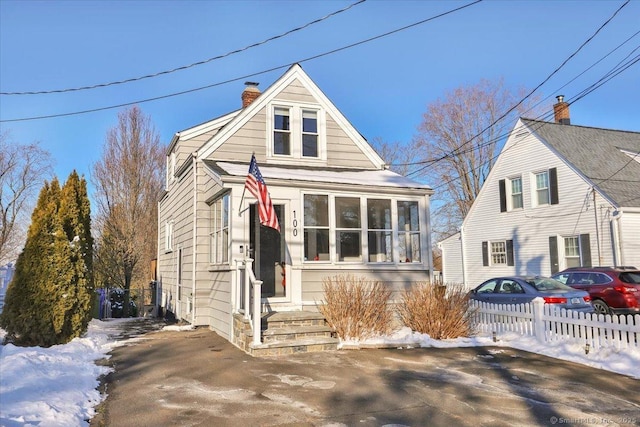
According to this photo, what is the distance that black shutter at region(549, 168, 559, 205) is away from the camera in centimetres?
1903

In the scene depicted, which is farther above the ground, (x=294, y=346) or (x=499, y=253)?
(x=499, y=253)

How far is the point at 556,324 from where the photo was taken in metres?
9.18

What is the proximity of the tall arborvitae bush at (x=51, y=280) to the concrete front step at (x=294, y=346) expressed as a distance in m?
3.37

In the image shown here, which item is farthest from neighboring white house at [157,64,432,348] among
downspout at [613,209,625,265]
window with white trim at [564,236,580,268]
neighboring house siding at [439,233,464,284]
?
neighboring house siding at [439,233,464,284]

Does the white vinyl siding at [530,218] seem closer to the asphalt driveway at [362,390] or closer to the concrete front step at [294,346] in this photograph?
the asphalt driveway at [362,390]

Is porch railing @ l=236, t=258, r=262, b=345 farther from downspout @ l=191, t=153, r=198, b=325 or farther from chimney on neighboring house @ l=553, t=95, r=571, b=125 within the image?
chimney on neighboring house @ l=553, t=95, r=571, b=125

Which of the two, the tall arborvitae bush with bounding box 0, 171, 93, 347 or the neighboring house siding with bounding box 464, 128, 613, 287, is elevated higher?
the neighboring house siding with bounding box 464, 128, 613, 287

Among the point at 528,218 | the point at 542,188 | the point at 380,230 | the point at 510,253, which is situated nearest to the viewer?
the point at 380,230

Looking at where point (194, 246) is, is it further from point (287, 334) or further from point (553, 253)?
point (553, 253)

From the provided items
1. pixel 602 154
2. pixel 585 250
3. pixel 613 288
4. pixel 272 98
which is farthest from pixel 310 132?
pixel 602 154

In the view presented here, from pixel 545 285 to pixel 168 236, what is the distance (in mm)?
12162

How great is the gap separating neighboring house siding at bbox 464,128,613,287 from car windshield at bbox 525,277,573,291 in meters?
7.50

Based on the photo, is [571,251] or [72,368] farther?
[571,251]

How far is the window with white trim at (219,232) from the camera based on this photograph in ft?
33.5
